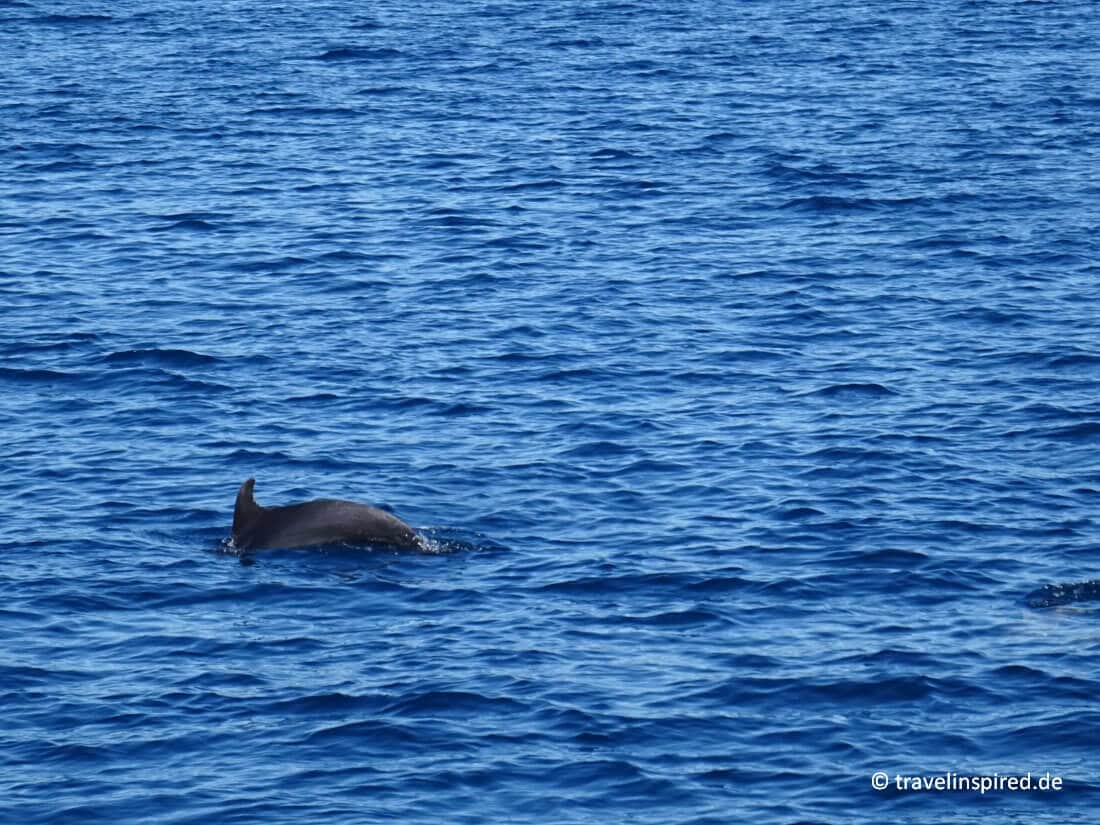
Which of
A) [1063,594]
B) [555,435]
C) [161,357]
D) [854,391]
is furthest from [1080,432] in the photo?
[161,357]

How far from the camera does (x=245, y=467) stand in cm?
3203

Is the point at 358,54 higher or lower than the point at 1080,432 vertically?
higher

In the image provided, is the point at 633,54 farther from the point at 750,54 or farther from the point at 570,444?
the point at 570,444

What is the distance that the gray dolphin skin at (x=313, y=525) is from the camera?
28.4 m

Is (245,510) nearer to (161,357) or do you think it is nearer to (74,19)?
(161,357)

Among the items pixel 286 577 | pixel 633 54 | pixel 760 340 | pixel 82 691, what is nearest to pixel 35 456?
pixel 286 577

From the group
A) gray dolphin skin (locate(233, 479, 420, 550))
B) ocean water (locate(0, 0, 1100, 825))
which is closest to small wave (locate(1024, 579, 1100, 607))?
ocean water (locate(0, 0, 1100, 825))

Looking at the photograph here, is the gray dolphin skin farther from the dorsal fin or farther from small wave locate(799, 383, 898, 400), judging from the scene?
small wave locate(799, 383, 898, 400)

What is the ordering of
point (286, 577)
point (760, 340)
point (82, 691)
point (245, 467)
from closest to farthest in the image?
point (82, 691) → point (286, 577) → point (245, 467) → point (760, 340)

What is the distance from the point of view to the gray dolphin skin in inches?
1117

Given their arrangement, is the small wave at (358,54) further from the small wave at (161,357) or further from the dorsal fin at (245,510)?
the dorsal fin at (245,510)

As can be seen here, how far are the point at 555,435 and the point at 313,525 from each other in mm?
6338

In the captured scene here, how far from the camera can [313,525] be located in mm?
28516

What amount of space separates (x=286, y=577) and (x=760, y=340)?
14.0 meters
